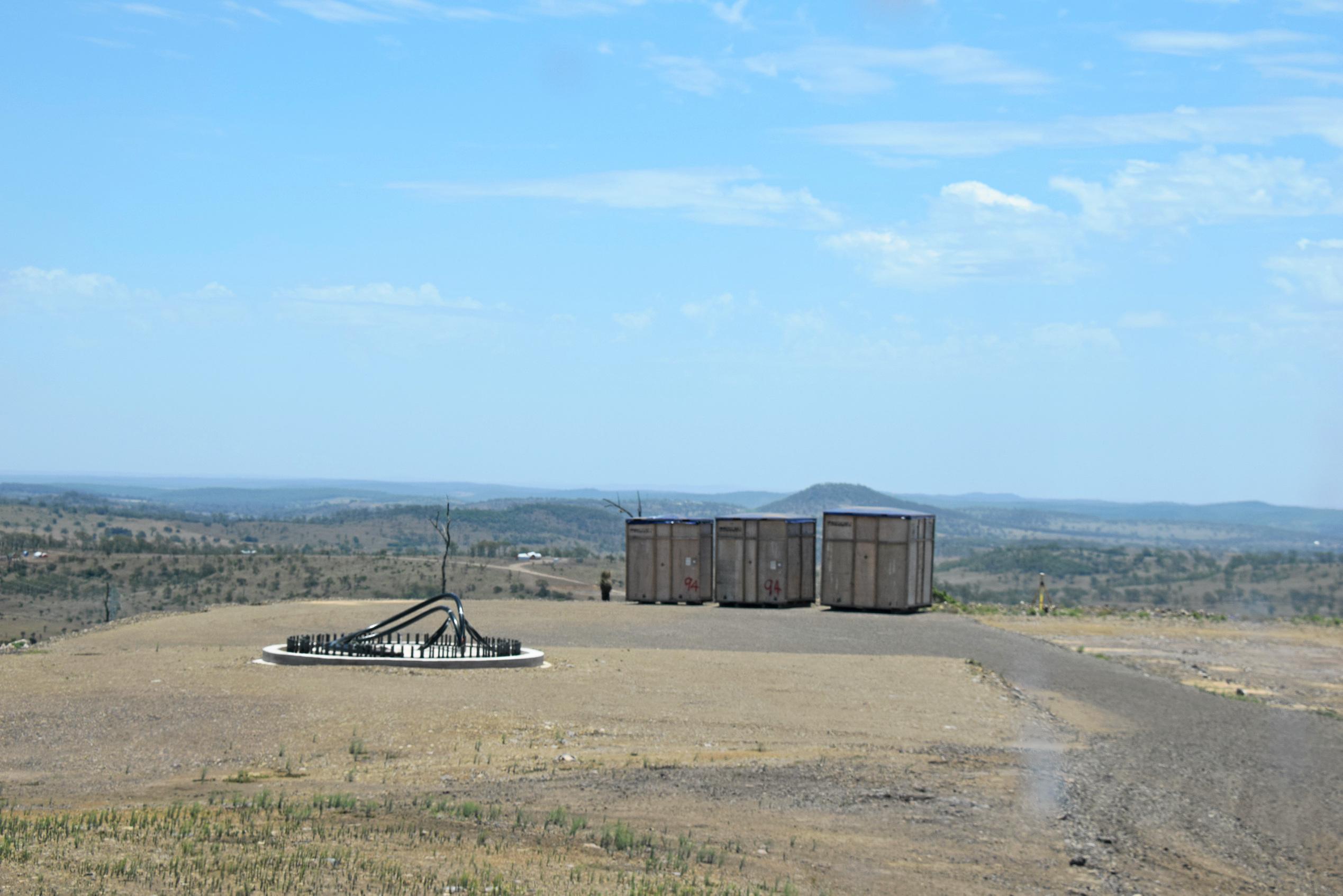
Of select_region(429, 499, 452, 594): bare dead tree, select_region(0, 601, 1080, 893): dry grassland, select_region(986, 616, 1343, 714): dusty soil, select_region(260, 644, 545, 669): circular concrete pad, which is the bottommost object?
select_region(986, 616, 1343, 714): dusty soil

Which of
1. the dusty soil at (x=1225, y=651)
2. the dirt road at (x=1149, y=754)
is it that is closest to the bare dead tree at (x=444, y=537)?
the dirt road at (x=1149, y=754)

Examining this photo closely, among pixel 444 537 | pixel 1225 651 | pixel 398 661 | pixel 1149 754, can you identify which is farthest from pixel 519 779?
pixel 1225 651

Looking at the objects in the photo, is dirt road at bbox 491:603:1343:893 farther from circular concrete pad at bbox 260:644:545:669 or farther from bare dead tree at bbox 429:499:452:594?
circular concrete pad at bbox 260:644:545:669

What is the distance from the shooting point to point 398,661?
21750 mm

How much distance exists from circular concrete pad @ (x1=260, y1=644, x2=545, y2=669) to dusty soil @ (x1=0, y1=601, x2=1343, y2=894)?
64 centimetres

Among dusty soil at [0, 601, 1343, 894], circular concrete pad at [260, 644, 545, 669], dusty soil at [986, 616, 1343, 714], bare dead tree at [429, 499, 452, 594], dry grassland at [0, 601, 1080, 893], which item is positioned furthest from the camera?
bare dead tree at [429, 499, 452, 594]

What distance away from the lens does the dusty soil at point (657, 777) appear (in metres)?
11.2

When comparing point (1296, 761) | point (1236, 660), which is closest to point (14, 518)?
point (1236, 660)

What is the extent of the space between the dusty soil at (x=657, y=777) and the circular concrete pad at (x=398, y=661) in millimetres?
641

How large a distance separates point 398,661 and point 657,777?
25.7 ft

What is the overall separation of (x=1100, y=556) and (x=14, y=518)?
301ft

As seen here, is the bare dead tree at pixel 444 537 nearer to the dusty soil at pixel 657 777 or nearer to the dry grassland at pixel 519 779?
the dusty soil at pixel 657 777

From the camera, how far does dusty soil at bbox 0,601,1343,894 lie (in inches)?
442

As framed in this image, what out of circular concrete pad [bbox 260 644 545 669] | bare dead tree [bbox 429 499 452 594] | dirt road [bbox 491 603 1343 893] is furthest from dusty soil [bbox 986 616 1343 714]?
bare dead tree [bbox 429 499 452 594]
